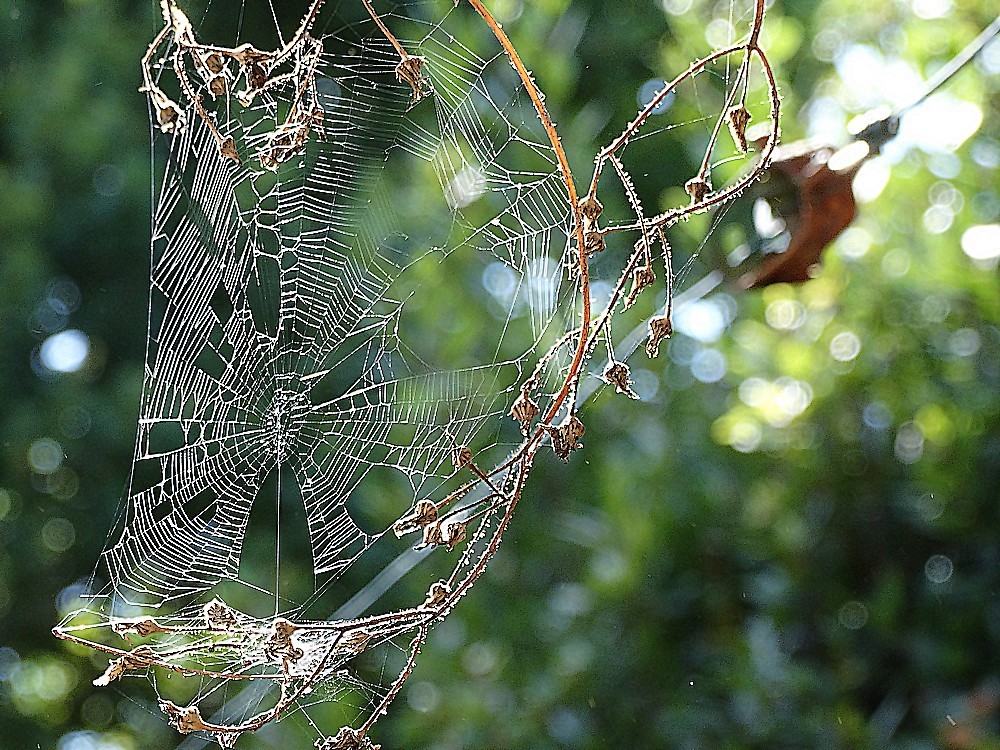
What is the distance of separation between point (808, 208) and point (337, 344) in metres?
0.43

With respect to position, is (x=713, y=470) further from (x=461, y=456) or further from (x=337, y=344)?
(x=461, y=456)

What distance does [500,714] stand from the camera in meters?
1.03

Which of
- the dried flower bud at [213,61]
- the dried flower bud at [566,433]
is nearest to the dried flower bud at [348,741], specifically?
the dried flower bud at [566,433]

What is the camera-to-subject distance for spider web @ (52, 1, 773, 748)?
33cm

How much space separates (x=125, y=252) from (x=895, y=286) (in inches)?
39.5

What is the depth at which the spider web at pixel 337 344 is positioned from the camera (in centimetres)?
33

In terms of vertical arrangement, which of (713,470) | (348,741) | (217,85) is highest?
(217,85)

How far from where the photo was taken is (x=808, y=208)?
0.45 meters

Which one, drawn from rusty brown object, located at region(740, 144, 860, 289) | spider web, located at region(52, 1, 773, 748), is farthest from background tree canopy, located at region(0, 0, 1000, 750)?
rusty brown object, located at region(740, 144, 860, 289)

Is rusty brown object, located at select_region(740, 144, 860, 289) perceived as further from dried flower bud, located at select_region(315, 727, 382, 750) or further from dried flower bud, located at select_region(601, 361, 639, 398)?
dried flower bud, located at select_region(315, 727, 382, 750)

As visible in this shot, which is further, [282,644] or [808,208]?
[808,208]

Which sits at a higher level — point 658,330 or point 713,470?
Result: point 658,330

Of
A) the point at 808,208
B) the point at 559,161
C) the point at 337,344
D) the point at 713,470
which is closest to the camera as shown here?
the point at 559,161

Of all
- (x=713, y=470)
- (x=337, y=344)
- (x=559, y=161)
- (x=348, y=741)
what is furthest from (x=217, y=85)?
(x=713, y=470)
